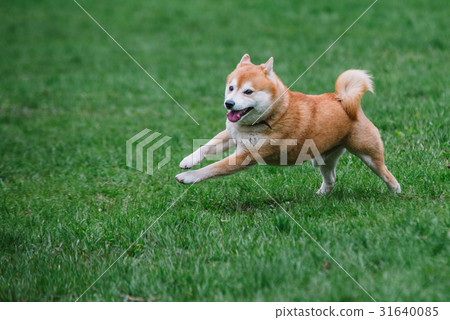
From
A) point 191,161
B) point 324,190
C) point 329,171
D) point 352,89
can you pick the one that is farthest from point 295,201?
point 352,89

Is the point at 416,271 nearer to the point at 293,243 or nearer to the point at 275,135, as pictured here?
the point at 293,243

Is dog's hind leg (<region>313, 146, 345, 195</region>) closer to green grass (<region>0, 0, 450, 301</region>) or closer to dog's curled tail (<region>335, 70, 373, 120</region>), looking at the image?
green grass (<region>0, 0, 450, 301</region>)

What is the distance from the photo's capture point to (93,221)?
5.61 meters

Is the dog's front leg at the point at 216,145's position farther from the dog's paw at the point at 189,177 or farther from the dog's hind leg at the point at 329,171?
the dog's hind leg at the point at 329,171

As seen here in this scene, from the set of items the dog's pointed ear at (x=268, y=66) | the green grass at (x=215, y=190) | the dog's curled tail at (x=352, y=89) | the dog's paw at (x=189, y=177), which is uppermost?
the dog's pointed ear at (x=268, y=66)

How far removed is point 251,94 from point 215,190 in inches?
59.3

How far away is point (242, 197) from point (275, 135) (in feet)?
3.16

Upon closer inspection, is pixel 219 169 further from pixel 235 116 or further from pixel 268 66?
pixel 268 66

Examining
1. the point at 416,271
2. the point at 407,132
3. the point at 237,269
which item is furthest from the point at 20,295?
the point at 407,132

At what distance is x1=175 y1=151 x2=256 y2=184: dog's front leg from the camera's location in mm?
5082

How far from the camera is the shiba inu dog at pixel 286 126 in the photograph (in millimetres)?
5070

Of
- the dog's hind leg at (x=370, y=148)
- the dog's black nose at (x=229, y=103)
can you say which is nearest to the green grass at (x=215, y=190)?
the dog's hind leg at (x=370, y=148)

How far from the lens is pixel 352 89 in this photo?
5273 mm

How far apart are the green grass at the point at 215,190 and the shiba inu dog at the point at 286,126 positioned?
0.49 m
